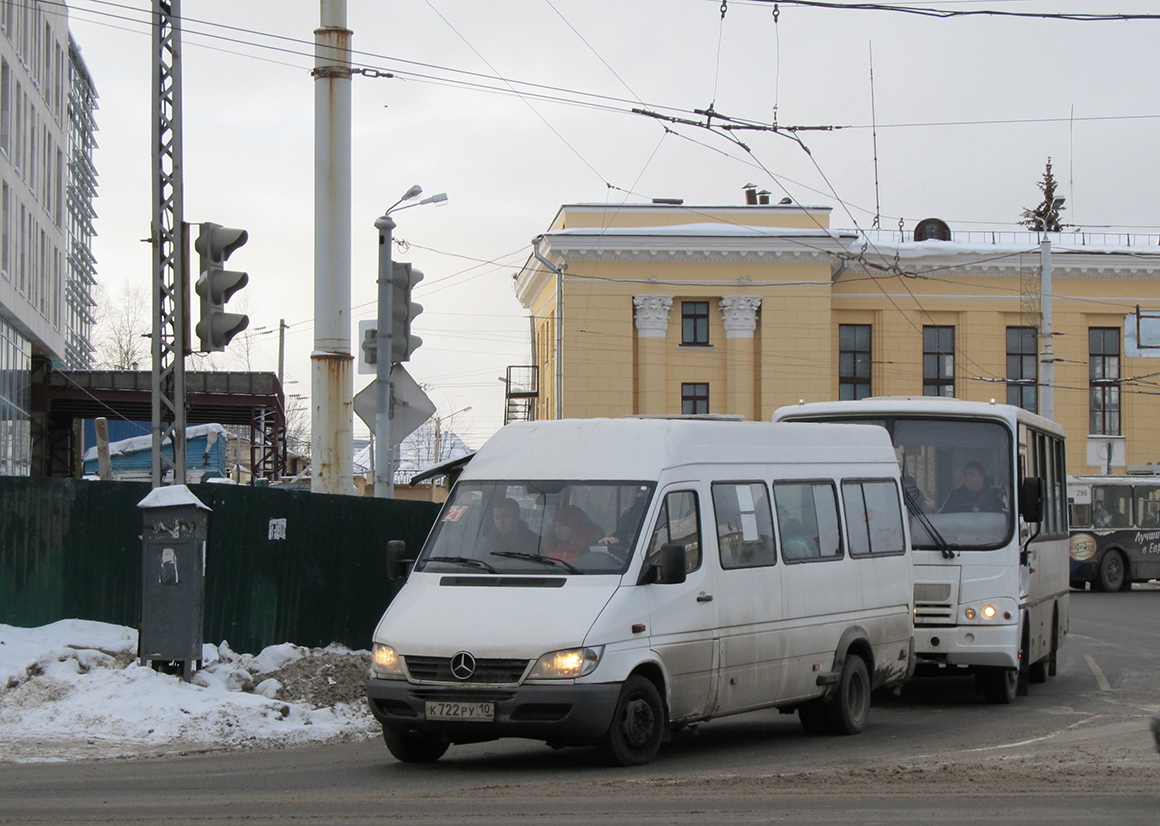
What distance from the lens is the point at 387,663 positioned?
9641 mm

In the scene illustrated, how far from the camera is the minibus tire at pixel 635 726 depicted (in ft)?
31.2

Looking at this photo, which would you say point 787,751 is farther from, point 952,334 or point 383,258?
point 952,334

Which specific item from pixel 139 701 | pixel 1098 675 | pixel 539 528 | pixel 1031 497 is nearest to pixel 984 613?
pixel 1031 497

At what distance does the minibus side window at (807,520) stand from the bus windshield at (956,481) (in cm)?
242

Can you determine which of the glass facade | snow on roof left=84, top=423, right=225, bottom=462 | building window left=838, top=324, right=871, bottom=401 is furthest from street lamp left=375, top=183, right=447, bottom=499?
building window left=838, top=324, right=871, bottom=401

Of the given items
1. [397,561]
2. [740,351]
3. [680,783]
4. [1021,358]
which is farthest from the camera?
[1021,358]

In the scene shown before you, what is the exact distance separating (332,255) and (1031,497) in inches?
273

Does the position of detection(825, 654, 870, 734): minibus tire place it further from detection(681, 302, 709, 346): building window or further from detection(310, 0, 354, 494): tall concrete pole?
detection(681, 302, 709, 346): building window

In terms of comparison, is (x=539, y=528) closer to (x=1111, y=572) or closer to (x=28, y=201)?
(x=1111, y=572)

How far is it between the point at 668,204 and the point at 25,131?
1013 inches

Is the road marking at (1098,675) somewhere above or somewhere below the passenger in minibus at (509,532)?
below

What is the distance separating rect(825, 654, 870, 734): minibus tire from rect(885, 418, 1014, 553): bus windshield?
2.32m

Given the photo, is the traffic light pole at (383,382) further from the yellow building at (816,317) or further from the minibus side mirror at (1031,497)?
the yellow building at (816,317)

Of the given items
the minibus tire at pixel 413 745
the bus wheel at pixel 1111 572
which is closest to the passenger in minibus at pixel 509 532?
the minibus tire at pixel 413 745
